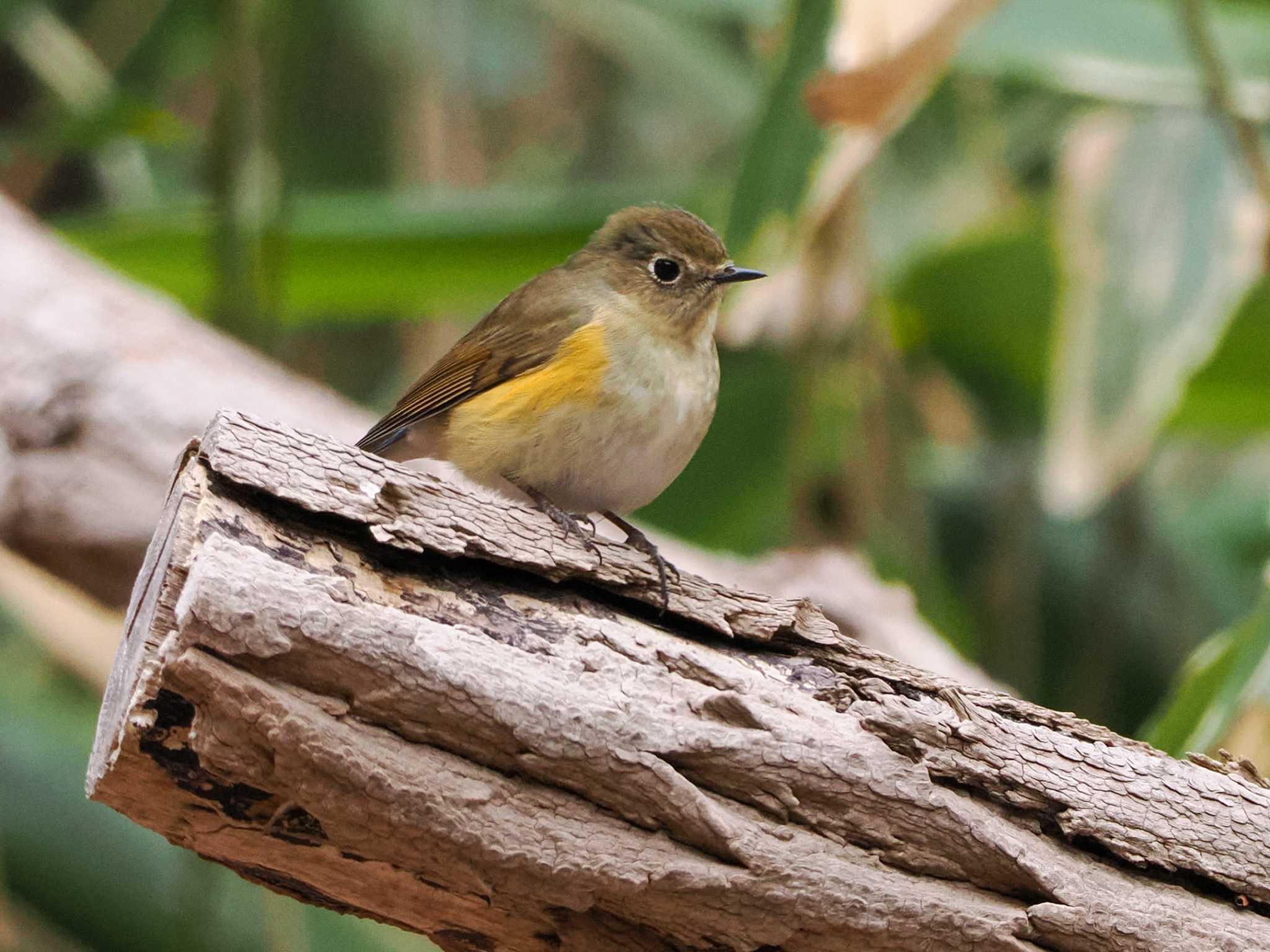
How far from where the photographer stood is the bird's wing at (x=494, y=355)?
10.0ft

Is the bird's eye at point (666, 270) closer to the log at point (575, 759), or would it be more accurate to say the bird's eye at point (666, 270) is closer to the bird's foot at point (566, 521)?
the bird's foot at point (566, 521)

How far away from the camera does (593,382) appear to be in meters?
2.85

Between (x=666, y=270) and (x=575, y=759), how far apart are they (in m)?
1.66

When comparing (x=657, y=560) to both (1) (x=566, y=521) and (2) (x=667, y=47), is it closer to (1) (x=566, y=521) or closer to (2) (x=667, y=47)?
(1) (x=566, y=521)

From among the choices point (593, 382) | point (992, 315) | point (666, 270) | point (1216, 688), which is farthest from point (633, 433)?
point (992, 315)

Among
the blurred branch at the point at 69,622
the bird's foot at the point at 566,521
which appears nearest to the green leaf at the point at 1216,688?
the bird's foot at the point at 566,521

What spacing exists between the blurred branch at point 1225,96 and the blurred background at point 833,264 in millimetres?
16

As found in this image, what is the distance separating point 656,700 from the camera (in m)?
1.94

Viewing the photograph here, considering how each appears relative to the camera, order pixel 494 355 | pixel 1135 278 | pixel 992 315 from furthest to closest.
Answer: pixel 992 315, pixel 1135 278, pixel 494 355

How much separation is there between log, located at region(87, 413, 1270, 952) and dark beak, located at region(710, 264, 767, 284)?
1.21 m

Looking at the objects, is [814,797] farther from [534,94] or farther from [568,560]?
[534,94]

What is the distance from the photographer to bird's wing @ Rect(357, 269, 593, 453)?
10.0 feet

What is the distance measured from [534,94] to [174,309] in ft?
13.6

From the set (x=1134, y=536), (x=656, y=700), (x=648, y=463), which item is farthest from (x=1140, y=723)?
(x=656, y=700)
